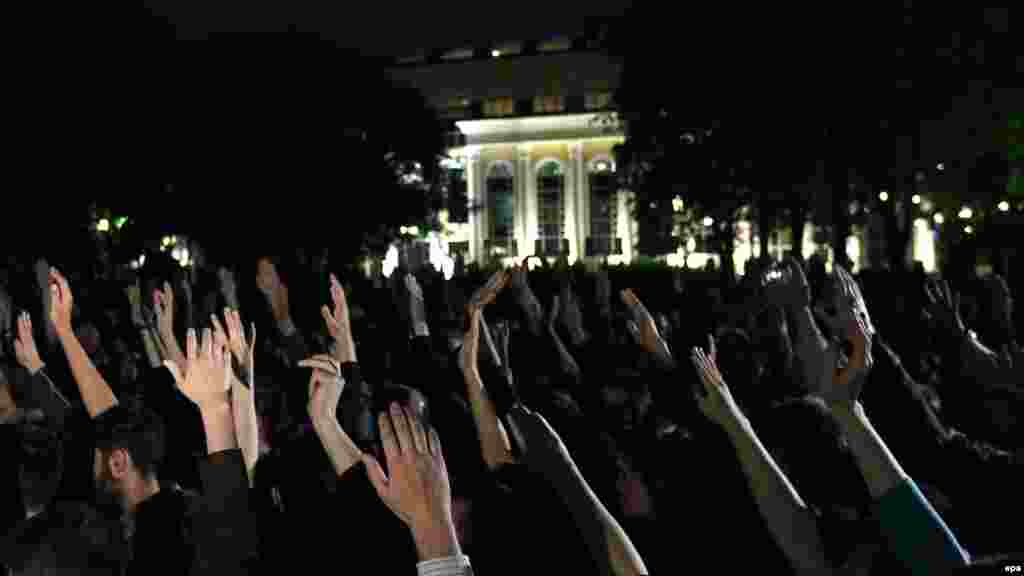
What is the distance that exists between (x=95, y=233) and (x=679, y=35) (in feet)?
54.6

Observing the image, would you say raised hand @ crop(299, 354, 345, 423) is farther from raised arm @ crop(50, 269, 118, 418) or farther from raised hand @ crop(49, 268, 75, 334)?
raised hand @ crop(49, 268, 75, 334)

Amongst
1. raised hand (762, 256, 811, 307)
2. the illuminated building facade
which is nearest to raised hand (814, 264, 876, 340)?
raised hand (762, 256, 811, 307)

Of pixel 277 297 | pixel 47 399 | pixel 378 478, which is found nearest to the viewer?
pixel 378 478

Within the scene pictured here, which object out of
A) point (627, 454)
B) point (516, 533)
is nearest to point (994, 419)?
point (627, 454)

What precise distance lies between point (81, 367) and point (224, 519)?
1.84 m

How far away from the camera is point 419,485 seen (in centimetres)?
275

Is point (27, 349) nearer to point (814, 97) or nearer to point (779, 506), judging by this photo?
point (779, 506)

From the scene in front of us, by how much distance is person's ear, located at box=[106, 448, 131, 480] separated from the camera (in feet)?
12.4

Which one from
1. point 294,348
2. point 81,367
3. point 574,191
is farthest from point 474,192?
point 81,367

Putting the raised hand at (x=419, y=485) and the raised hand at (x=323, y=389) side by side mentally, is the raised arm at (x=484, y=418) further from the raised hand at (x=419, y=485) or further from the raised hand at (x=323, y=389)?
the raised hand at (x=419, y=485)

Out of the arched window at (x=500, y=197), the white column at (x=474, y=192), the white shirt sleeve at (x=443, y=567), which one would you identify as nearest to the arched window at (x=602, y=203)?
the arched window at (x=500, y=197)

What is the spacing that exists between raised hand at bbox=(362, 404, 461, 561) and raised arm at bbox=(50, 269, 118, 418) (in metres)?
2.41

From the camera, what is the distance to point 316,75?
49.8 metres

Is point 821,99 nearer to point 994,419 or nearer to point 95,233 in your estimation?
point 95,233
